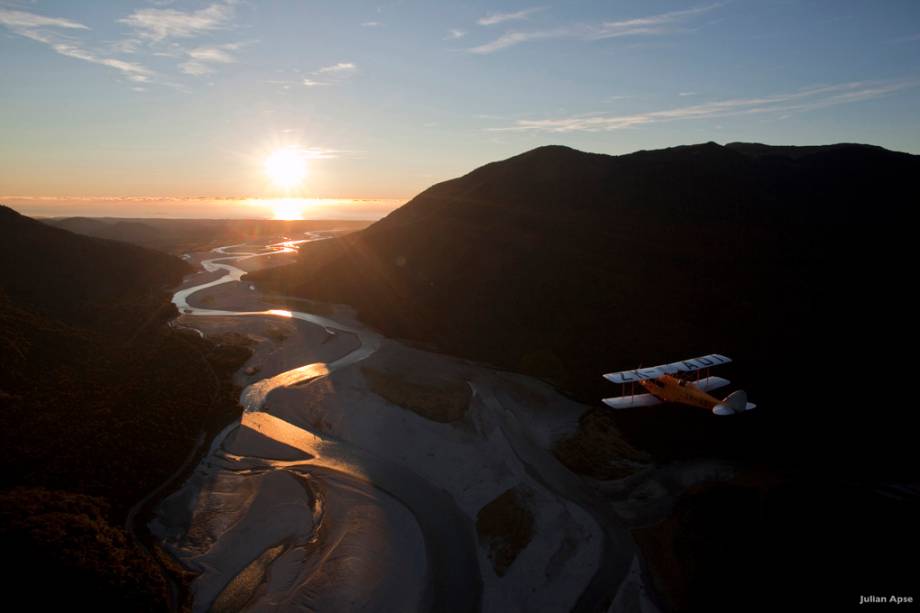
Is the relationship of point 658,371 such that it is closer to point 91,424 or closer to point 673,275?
point 673,275

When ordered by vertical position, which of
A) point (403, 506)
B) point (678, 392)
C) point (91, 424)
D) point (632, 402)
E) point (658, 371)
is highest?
point (658, 371)

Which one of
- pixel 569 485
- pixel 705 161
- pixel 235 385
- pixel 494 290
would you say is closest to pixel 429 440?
pixel 569 485

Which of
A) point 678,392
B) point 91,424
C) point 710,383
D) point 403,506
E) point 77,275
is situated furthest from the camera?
point 77,275

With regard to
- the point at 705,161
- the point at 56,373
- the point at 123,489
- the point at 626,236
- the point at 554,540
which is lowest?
the point at 554,540

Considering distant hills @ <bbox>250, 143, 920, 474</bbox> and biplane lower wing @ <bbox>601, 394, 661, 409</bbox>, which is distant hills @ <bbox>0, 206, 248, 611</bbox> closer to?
distant hills @ <bbox>250, 143, 920, 474</bbox>

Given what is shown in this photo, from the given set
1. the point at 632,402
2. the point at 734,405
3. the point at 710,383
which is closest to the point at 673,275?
the point at 710,383

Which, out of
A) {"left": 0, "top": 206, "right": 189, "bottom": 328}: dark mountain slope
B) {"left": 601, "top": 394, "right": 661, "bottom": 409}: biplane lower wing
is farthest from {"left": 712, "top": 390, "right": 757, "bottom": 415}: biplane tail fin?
{"left": 0, "top": 206, "right": 189, "bottom": 328}: dark mountain slope

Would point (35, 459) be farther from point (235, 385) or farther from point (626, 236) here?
point (626, 236)
